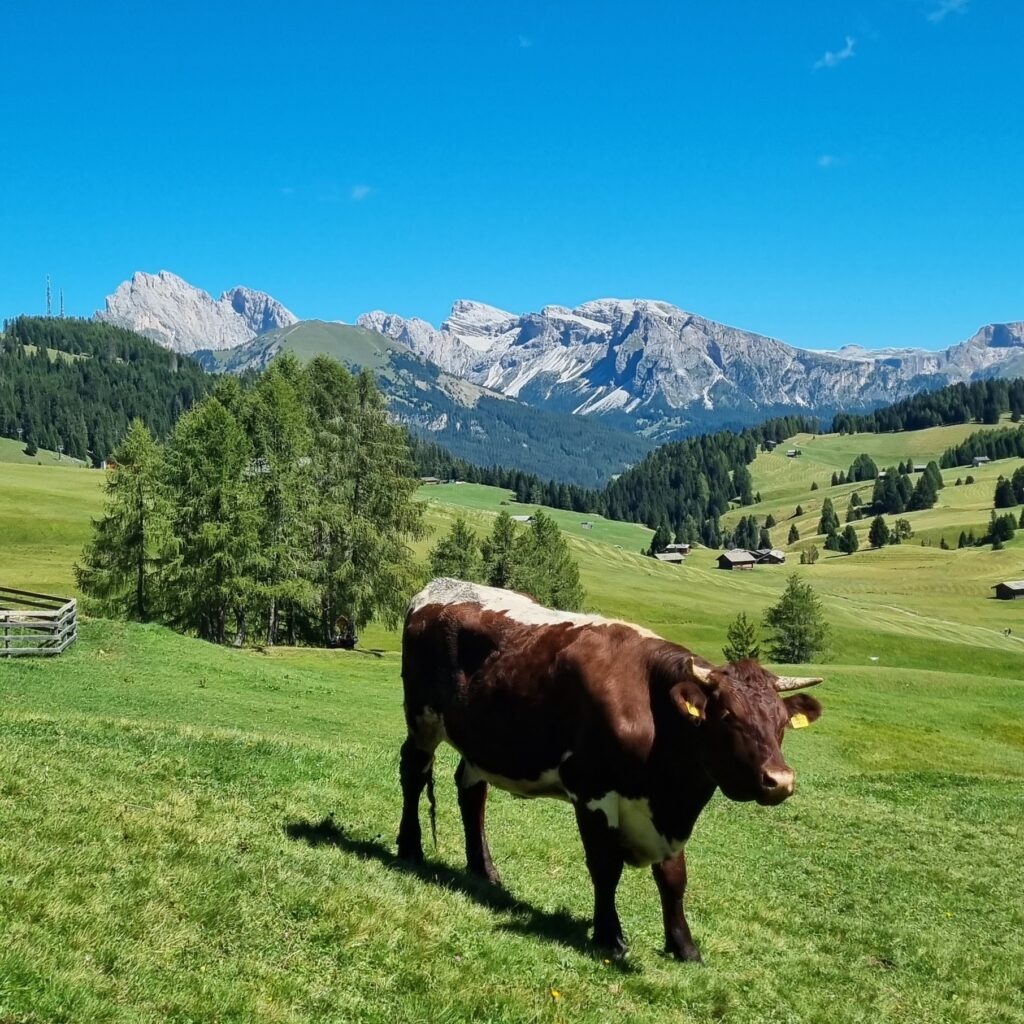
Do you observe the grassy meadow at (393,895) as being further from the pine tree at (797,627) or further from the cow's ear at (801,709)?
the pine tree at (797,627)

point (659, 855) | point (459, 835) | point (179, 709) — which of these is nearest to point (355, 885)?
point (659, 855)

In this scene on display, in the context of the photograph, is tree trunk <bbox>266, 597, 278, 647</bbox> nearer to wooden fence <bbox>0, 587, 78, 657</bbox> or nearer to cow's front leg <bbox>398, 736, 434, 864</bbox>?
wooden fence <bbox>0, 587, 78, 657</bbox>

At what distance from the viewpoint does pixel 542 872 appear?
538 inches

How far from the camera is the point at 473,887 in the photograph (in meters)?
11.5

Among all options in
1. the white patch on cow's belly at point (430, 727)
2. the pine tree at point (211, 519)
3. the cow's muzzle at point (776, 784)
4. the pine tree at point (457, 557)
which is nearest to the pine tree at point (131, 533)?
the pine tree at point (211, 519)

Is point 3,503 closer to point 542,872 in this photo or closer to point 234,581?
point 234,581

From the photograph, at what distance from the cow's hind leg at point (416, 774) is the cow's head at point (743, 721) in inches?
174

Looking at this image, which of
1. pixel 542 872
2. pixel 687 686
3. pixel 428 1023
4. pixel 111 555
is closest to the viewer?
pixel 428 1023

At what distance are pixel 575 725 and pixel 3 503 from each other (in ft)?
367

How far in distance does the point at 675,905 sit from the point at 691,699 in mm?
2977

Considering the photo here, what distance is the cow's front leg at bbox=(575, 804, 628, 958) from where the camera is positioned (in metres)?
10.0

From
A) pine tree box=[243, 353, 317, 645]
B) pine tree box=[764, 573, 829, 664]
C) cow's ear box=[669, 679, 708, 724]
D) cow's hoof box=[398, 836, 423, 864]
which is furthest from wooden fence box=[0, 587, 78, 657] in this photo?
pine tree box=[764, 573, 829, 664]

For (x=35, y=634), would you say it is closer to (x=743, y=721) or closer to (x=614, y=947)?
(x=614, y=947)

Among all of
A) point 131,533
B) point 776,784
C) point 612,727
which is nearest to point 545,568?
point 131,533
